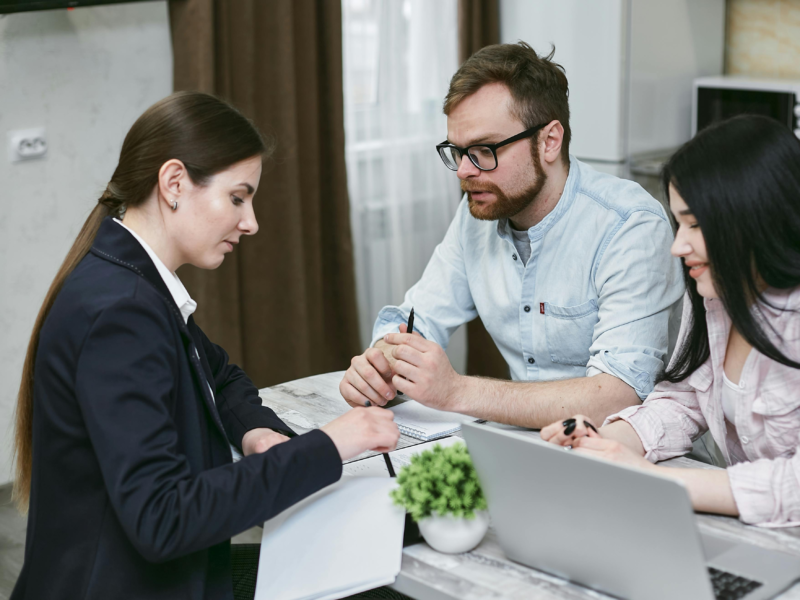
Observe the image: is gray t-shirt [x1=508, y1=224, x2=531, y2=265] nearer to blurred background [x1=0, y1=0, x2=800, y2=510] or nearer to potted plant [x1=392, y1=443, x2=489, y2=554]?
potted plant [x1=392, y1=443, x2=489, y2=554]

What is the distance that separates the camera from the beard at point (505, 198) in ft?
5.96

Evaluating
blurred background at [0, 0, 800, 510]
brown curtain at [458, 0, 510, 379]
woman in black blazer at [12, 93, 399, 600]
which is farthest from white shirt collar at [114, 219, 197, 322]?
brown curtain at [458, 0, 510, 379]

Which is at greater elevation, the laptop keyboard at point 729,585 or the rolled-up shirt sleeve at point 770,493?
the rolled-up shirt sleeve at point 770,493

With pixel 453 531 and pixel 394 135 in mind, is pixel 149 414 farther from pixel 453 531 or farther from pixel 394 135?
pixel 394 135

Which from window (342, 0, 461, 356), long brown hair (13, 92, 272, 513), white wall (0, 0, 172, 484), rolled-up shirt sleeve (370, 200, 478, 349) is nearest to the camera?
long brown hair (13, 92, 272, 513)

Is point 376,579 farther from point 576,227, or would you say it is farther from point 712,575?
point 576,227

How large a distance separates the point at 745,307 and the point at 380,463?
61 cm

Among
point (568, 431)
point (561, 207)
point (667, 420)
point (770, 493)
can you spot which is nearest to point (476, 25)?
point (561, 207)

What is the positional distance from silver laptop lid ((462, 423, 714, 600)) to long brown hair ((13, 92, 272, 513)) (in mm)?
557

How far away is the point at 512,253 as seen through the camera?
190 centimetres

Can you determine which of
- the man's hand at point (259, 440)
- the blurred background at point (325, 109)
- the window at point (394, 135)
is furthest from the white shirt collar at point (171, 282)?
the window at point (394, 135)

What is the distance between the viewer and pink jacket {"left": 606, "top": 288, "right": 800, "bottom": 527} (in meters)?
1.20

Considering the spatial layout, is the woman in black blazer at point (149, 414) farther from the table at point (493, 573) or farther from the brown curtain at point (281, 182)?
the brown curtain at point (281, 182)

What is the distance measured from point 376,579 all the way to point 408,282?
2482 millimetres
